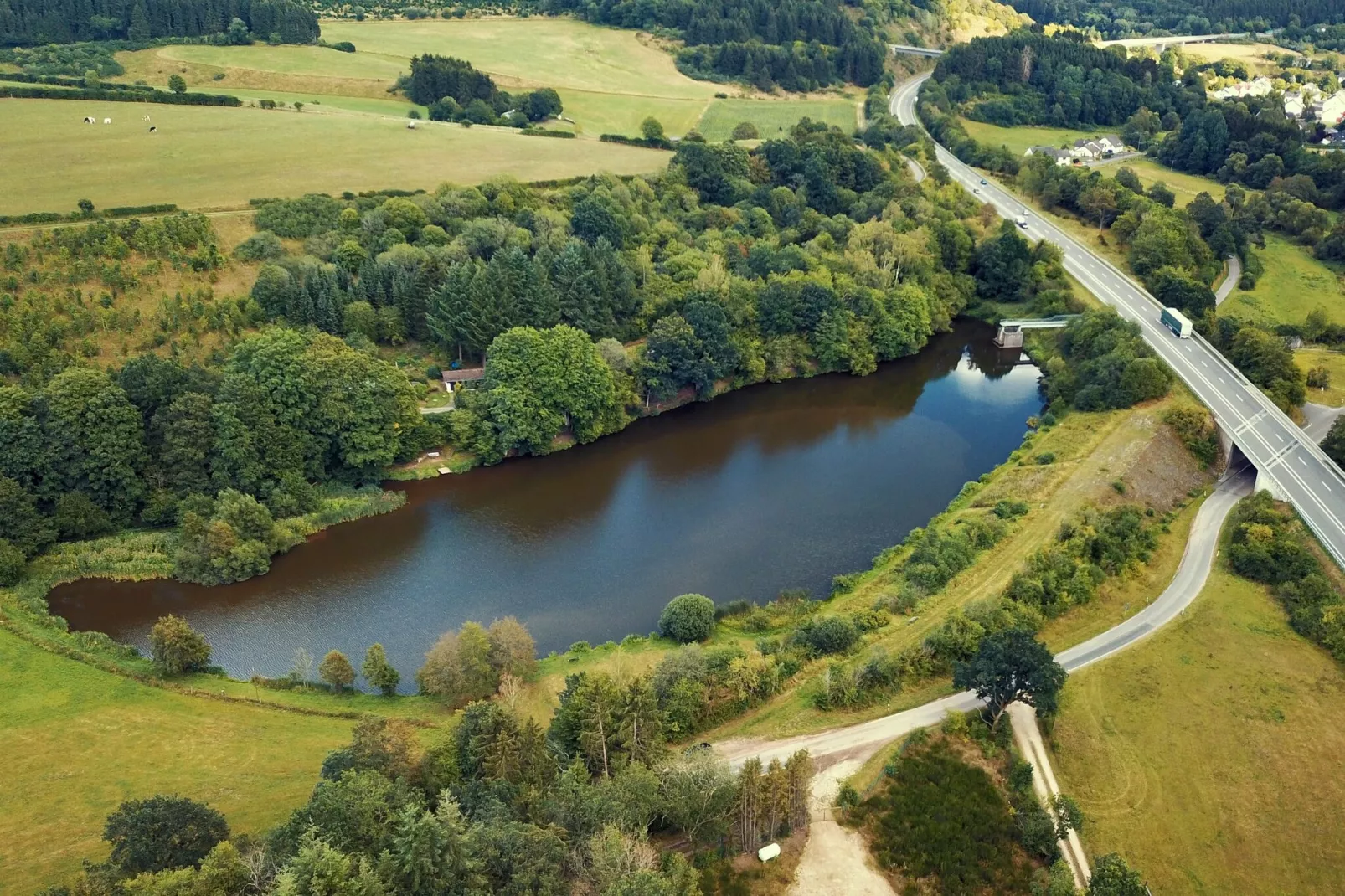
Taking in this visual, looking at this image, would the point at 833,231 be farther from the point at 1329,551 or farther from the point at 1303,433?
the point at 1329,551

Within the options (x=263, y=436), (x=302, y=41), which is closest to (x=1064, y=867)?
(x=263, y=436)

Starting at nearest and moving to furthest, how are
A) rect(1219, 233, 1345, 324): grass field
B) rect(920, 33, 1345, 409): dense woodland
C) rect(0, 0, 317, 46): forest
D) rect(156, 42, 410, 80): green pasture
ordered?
rect(920, 33, 1345, 409): dense woodland → rect(1219, 233, 1345, 324): grass field → rect(0, 0, 317, 46): forest → rect(156, 42, 410, 80): green pasture

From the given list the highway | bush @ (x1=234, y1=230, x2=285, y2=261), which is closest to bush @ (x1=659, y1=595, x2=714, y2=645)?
the highway

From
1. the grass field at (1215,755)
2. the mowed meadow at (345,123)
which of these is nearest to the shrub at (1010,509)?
the grass field at (1215,755)

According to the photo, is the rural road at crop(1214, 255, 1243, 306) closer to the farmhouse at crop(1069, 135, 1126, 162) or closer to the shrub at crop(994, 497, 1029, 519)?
the farmhouse at crop(1069, 135, 1126, 162)

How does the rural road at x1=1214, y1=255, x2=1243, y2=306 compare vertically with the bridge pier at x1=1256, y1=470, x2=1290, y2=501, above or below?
above
